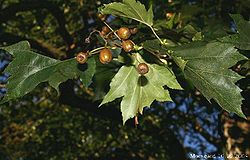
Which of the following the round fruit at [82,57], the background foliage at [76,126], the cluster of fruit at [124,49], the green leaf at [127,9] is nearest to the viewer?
the green leaf at [127,9]

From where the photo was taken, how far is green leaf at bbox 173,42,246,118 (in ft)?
6.81

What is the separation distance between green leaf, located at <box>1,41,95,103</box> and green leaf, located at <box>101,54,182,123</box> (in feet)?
0.54

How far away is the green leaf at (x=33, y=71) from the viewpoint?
7.50ft

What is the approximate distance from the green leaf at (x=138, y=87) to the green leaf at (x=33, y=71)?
6.5 inches

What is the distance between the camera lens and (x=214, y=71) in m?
2.11

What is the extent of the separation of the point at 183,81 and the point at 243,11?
139 centimetres

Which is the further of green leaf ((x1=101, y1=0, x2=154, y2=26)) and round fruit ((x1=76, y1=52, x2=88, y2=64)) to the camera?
round fruit ((x1=76, y1=52, x2=88, y2=64))

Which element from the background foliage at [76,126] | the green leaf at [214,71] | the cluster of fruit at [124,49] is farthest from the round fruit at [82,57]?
the background foliage at [76,126]

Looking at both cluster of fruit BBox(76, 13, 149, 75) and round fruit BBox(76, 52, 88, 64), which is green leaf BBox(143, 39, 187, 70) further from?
round fruit BBox(76, 52, 88, 64)

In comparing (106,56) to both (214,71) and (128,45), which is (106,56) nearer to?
(128,45)

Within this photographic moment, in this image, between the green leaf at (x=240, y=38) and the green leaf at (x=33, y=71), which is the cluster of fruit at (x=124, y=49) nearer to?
the green leaf at (x=33, y=71)

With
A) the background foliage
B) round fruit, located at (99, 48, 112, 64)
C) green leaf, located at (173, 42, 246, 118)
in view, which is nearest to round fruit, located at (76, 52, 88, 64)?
round fruit, located at (99, 48, 112, 64)

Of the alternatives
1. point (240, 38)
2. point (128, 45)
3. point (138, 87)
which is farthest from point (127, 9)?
point (240, 38)

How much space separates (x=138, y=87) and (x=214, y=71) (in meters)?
0.43
